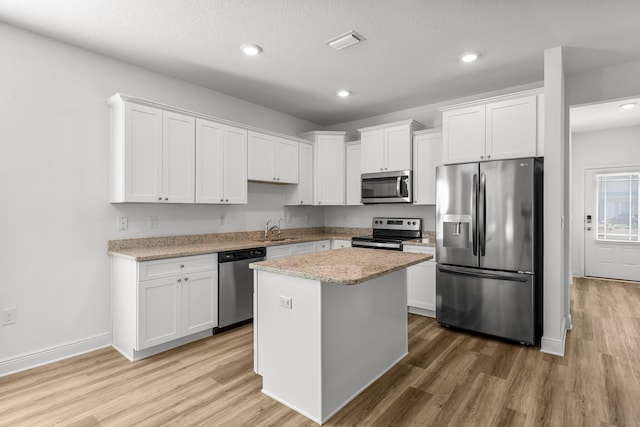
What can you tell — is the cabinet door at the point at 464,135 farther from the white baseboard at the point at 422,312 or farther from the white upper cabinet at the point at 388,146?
the white baseboard at the point at 422,312

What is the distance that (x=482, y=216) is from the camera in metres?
3.27

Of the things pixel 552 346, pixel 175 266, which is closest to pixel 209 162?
pixel 175 266

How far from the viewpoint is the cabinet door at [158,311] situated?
2832 mm

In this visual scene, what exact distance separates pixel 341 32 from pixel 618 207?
6.25 metres

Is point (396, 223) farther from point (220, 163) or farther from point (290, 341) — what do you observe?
point (290, 341)

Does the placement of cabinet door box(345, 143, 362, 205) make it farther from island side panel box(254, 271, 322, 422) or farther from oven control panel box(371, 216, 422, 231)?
island side panel box(254, 271, 322, 422)

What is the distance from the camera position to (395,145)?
14.7 feet

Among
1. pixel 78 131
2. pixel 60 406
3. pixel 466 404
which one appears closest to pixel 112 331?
pixel 60 406

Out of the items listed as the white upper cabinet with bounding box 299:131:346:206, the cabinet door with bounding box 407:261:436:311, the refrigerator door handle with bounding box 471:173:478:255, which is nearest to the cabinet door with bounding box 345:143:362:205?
the white upper cabinet with bounding box 299:131:346:206

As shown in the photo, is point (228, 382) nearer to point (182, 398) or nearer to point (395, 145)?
point (182, 398)

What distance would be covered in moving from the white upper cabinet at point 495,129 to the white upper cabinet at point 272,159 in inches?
78.9

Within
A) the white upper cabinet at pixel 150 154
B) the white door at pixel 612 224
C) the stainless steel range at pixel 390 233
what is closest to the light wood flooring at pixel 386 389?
the stainless steel range at pixel 390 233

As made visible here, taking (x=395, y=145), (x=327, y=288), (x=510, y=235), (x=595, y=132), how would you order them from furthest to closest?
(x=595, y=132) < (x=395, y=145) < (x=510, y=235) < (x=327, y=288)

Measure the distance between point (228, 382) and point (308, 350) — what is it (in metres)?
0.85
